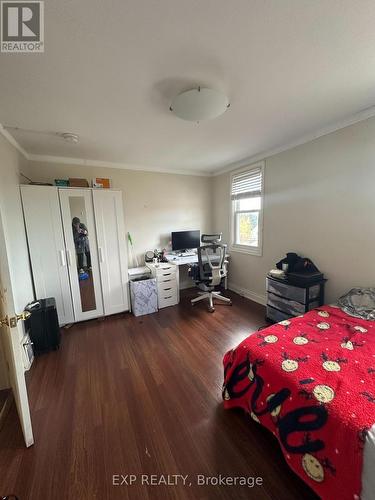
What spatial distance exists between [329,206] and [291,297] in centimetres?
118

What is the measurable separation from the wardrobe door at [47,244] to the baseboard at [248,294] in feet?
9.34

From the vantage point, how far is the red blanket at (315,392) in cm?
92

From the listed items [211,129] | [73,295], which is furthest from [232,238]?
[73,295]

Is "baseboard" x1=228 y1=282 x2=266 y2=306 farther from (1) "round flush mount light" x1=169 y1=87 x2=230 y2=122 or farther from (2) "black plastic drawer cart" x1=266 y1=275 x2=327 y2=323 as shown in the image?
(1) "round flush mount light" x1=169 y1=87 x2=230 y2=122

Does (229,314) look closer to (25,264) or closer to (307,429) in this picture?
(307,429)

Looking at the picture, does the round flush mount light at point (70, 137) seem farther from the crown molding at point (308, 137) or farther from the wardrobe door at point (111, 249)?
the crown molding at point (308, 137)

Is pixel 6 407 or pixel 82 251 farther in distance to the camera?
pixel 82 251

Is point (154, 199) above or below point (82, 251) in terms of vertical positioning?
above

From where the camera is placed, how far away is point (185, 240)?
3.95m

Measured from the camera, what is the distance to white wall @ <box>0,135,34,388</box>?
1.93 metres

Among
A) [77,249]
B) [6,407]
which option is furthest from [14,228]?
[6,407]

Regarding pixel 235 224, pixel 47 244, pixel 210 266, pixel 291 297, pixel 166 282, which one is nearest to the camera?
pixel 291 297

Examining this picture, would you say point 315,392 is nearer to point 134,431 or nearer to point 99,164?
point 134,431

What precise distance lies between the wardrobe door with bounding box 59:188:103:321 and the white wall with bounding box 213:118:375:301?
8.71ft
